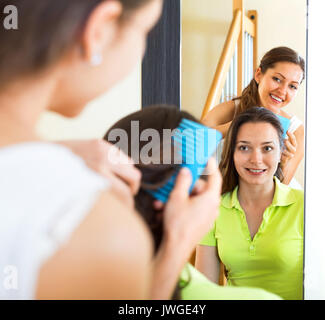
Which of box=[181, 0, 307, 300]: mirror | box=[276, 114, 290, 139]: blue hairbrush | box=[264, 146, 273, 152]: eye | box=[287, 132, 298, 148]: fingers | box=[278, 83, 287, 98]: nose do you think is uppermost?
box=[181, 0, 307, 300]: mirror

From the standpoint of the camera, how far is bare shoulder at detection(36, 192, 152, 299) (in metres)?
0.45

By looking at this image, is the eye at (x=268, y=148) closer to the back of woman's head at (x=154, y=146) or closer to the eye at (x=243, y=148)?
the eye at (x=243, y=148)

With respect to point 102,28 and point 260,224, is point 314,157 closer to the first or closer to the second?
point 260,224

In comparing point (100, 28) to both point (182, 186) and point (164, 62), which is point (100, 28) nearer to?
point (182, 186)

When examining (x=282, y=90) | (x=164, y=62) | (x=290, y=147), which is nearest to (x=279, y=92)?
(x=282, y=90)

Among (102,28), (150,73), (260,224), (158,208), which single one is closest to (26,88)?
(102,28)

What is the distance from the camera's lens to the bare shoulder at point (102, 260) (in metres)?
0.45

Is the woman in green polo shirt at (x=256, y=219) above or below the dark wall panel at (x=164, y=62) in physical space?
below

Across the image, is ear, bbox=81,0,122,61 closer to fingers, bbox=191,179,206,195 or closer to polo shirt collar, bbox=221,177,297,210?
fingers, bbox=191,179,206,195

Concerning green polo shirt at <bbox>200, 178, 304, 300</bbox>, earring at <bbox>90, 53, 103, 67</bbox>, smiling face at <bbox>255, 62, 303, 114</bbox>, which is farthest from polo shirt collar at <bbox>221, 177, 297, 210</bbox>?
earring at <bbox>90, 53, 103, 67</bbox>

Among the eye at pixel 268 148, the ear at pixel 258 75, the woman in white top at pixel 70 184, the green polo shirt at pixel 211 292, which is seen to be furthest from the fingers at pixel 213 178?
the ear at pixel 258 75

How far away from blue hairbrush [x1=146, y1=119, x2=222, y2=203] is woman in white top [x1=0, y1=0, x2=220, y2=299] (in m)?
0.02

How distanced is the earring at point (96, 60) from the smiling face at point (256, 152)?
40 centimetres

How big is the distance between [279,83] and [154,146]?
391 mm
